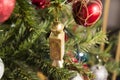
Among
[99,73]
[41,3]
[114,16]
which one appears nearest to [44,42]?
[41,3]

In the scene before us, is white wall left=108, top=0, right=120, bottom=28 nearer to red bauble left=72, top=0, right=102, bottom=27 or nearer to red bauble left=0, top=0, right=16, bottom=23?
red bauble left=72, top=0, right=102, bottom=27

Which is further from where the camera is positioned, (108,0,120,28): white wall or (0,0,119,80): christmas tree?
(108,0,120,28): white wall

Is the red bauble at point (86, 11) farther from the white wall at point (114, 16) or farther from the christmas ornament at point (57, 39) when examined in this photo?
the white wall at point (114, 16)

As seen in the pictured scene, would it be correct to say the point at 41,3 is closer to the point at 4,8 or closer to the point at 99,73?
the point at 4,8

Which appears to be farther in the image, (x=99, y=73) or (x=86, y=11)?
(x=99, y=73)

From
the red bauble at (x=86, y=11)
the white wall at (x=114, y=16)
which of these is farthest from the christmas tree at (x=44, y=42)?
the white wall at (x=114, y=16)

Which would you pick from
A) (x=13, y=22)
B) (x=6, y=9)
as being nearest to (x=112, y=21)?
(x=13, y=22)

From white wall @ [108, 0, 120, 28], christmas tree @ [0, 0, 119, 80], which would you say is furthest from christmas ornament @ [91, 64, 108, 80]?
white wall @ [108, 0, 120, 28]

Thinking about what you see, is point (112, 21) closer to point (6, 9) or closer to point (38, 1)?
point (38, 1)

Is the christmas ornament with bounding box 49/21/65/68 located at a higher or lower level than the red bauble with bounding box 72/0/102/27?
lower
